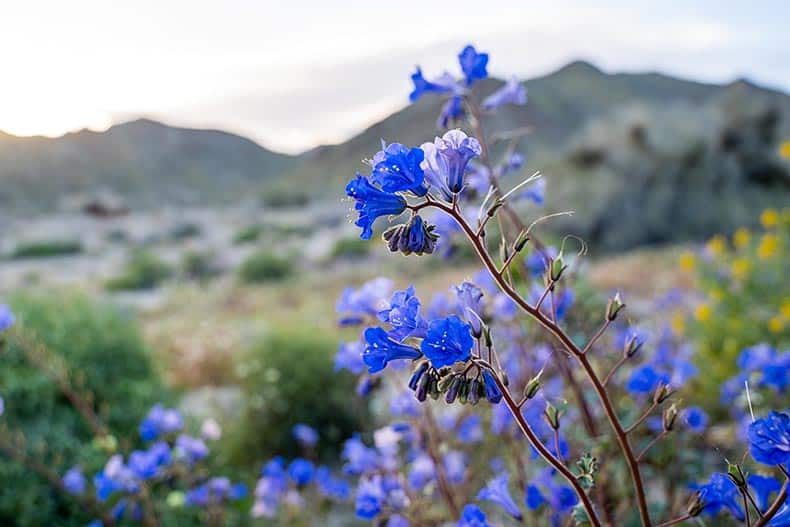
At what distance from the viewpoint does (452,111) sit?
2.02m

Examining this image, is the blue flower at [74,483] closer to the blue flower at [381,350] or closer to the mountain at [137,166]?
the blue flower at [381,350]

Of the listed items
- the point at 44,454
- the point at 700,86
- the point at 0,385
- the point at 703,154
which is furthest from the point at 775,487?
the point at 700,86

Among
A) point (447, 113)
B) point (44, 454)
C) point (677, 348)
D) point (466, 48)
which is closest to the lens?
point (466, 48)

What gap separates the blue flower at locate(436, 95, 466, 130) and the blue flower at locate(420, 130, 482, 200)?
36.8 inches

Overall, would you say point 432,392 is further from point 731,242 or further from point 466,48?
point 731,242

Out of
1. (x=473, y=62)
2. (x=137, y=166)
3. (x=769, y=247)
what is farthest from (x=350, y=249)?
(x=137, y=166)

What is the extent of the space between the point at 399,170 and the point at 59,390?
364 cm

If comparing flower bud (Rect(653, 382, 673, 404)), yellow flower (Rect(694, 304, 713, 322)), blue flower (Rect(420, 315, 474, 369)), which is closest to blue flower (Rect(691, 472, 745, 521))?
flower bud (Rect(653, 382, 673, 404))

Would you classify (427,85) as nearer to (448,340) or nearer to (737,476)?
(448,340)

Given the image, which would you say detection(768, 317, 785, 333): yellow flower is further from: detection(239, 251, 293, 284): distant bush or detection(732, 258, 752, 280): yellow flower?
detection(239, 251, 293, 284): distant bush

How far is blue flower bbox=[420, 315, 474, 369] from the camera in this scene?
1.02 metres

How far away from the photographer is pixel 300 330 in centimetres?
626

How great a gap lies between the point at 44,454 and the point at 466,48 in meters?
3.00

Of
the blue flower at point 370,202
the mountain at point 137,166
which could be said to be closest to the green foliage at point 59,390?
the blue flower at point 370,202
